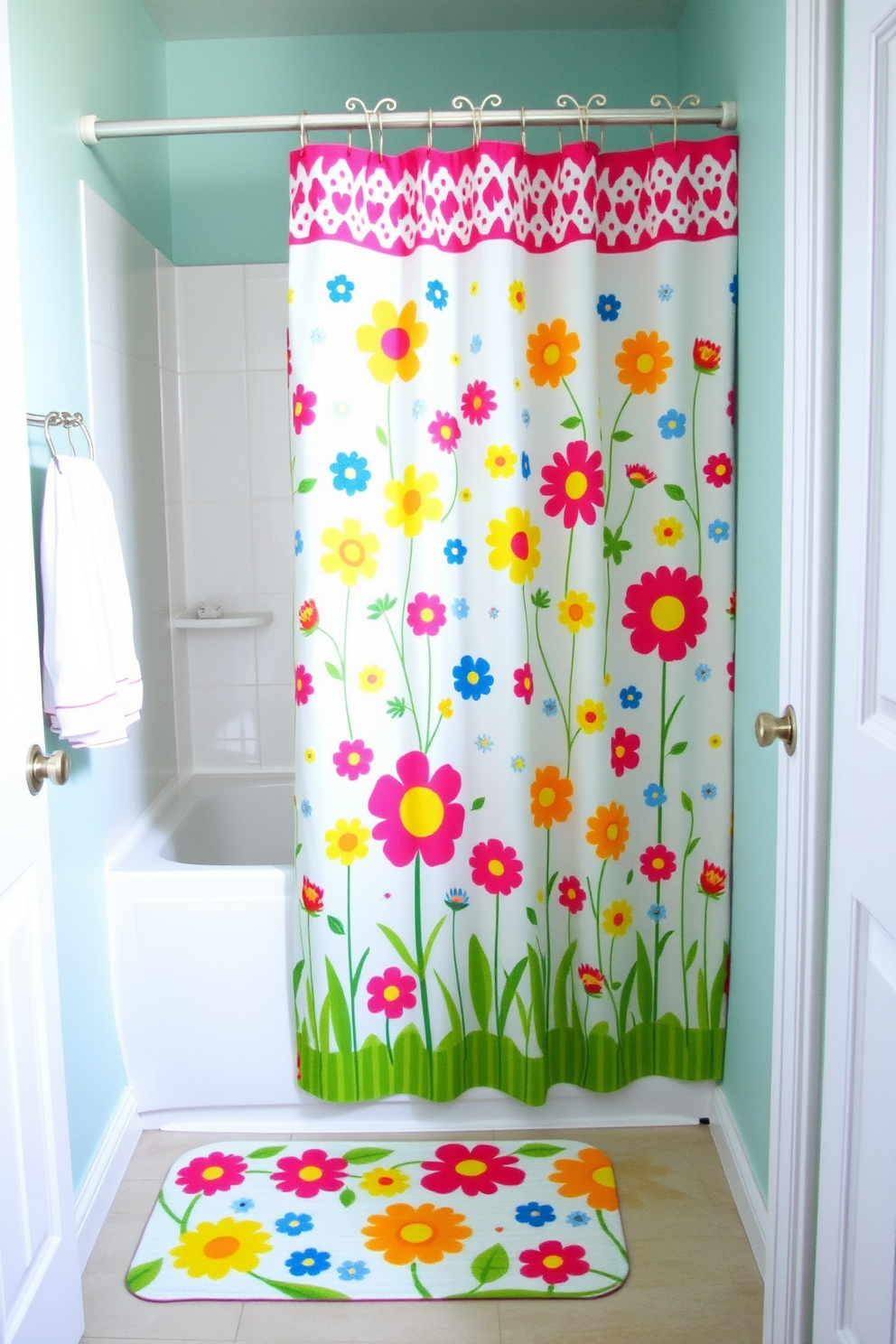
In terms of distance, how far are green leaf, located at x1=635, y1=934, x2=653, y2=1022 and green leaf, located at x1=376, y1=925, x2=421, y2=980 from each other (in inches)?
17.4

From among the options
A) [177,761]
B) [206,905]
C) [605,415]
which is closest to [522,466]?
[605,415]

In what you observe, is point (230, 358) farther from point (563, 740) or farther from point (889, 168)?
point (889, 168)

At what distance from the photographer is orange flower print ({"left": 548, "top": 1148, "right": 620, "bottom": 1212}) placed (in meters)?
2.07

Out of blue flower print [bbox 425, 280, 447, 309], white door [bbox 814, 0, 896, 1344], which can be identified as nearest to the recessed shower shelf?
blue flower print [bbox 425, 280, 447, 309]

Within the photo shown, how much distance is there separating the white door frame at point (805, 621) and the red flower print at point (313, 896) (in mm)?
916

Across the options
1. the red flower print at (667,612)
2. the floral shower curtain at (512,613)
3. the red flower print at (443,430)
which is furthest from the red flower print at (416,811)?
the red flower print at (443,430)

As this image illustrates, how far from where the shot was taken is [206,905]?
2.23m

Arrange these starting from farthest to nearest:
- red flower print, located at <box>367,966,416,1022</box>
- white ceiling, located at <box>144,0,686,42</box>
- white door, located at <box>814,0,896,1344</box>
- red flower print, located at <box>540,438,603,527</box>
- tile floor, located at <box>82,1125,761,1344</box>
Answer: white ceiling, located at <box>144,0,686,42</box>
red flower print, located at <box>367,966,416,1022</box>
red flower print, located at <box>540,438,603,527</box>
tile floor, located at <box>82,1125,761,1344</box>
white door, located at <box>814,0,896,1344</box>

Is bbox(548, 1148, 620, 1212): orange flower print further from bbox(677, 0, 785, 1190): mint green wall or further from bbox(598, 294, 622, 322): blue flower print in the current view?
bbox(598, 294, 622, 322): blue flower print

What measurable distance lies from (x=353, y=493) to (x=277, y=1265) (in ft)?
4.45

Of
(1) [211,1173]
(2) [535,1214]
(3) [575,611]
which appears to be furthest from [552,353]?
(1) [211,1173]

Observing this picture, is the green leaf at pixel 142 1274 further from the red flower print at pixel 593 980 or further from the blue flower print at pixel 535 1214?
the red flower print at pixel 593 980

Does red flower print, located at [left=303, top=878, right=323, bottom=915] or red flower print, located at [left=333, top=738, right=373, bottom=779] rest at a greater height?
red flower print, located at [left=333, top=738, right=373, bottom=779]

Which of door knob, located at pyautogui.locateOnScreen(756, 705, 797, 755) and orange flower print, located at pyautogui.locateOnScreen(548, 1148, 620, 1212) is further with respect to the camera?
orange flower print, located at pyautogui.locateOnScreen(548, 1148, 620, 1212)
